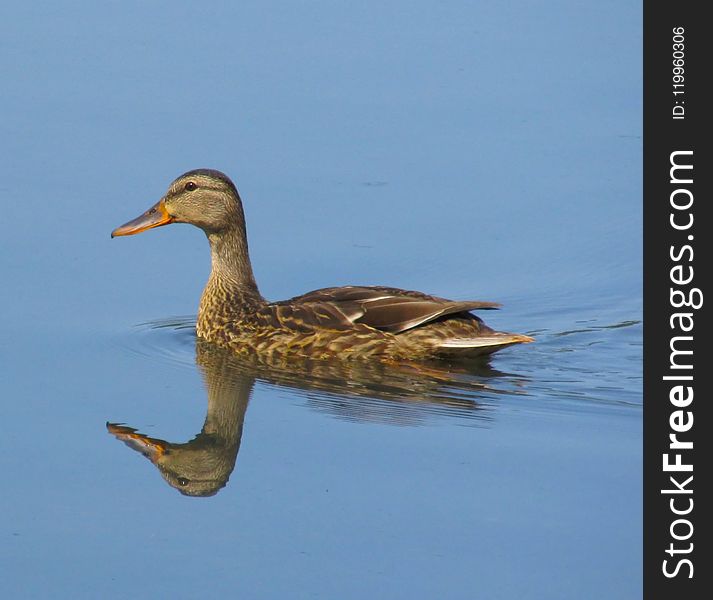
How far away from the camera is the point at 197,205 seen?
1230cm

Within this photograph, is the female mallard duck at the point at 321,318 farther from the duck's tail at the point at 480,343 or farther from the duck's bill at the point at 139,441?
the duck's bill at the point at 139,441

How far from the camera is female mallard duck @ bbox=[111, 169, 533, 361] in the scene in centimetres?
1135

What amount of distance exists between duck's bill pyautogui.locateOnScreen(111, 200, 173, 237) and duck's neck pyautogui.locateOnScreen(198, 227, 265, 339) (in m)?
0.44

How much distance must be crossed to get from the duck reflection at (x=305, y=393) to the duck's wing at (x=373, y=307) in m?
0.31

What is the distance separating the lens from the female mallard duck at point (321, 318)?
37.2ft

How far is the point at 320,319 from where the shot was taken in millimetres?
11555

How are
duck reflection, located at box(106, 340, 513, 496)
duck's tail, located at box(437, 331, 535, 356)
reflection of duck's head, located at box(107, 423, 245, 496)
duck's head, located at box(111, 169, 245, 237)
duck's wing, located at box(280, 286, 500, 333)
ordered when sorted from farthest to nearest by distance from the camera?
duck's head, located at box(111, 169, 245, 237) → duck's wing, located at box(280, 286, 500, 333) → duck's tail, located at box(437, 331, 535, 356) → duck reflection, located at box(106, 340, 513, 496) → reflection of duck's head, located at box(107, 423, 245, 496)

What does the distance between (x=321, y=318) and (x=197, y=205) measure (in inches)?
59.4

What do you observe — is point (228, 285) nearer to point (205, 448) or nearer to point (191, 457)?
point (205, 448)

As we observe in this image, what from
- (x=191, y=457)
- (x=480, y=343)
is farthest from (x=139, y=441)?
(x=480, y=343)

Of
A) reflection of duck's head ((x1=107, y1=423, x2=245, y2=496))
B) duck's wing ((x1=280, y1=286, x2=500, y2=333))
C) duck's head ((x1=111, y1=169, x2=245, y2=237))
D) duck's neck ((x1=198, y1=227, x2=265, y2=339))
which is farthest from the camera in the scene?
duck's head ((x1=111, y1=169, x2=245, y2=237))

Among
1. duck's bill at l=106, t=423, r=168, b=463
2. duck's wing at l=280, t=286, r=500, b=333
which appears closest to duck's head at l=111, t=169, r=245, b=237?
duck's wing at l=280, t=286, r=500, b=333

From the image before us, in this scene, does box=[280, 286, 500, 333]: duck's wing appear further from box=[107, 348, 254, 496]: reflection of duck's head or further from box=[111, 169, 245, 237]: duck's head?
box=[111, 169, 245, 237]: duck's head
